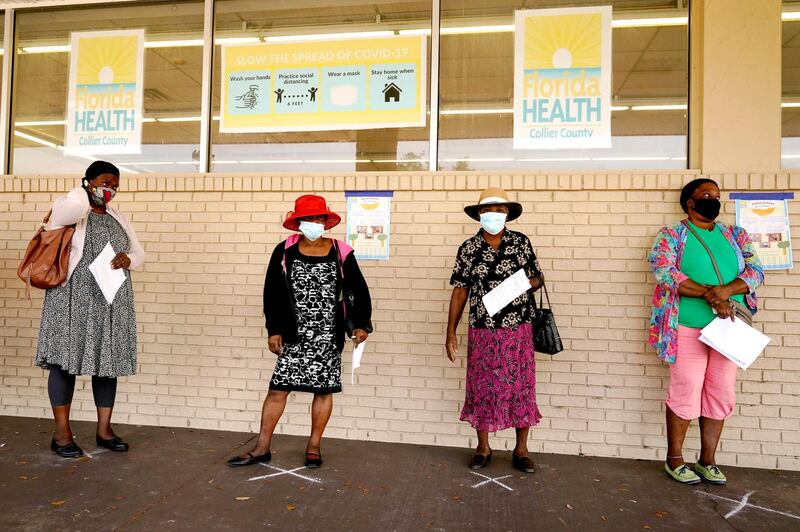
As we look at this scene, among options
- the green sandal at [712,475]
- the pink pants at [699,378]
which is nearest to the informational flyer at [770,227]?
the pink pants at [699,378]

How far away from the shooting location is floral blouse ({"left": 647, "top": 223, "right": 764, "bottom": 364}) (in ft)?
12.9

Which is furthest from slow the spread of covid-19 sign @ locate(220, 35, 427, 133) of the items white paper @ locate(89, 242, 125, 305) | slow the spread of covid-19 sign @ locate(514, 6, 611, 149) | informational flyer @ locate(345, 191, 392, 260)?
white paper @ locate(89, 242, 125, 305)

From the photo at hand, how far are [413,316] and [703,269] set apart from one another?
2162mm

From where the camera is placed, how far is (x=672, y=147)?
15.4 ft

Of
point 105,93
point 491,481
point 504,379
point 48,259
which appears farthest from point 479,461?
point 105,93

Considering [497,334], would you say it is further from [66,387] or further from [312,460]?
[66,387]

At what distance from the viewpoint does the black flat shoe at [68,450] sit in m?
4.20

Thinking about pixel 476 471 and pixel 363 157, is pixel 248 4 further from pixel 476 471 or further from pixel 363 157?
pixel 476 471

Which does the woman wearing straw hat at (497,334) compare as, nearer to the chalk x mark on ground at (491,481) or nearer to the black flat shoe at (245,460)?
the chalk x mark on ground at (491,481)

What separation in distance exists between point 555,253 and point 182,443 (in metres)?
3.33

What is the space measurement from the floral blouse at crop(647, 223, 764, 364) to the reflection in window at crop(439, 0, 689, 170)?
0.87 metres

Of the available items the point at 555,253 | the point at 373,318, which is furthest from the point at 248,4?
the point at 555,253

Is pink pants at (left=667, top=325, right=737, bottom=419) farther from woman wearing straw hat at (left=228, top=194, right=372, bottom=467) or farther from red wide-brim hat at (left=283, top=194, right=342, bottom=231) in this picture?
red wide-brim hat at (left=283, top=194, right=342, bottom=231)

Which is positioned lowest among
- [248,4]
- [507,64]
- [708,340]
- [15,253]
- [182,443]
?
[182,443]
